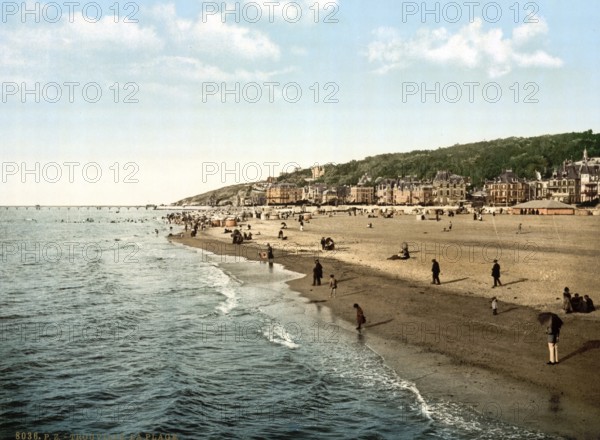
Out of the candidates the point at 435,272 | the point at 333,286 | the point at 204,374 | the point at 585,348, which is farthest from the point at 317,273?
the point at 585,348

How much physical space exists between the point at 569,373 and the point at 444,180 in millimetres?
150025

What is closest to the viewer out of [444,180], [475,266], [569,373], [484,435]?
[484,435]

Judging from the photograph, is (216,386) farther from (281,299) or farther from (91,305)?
(91,305)

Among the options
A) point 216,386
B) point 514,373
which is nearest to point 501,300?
point 514,373

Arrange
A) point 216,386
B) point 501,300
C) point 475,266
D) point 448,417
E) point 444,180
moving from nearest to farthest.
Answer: point 448,417, point 216,386, point 501,300, point 475,266, point 444,180

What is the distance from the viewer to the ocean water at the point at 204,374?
12.3 meters

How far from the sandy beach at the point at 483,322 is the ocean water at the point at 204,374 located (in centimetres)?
86

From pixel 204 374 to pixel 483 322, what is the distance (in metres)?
10.7

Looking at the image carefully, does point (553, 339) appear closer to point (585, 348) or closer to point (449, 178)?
point (585, 348)

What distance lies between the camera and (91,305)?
29.0 m

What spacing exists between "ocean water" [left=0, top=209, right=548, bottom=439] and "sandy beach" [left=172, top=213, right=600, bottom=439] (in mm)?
859

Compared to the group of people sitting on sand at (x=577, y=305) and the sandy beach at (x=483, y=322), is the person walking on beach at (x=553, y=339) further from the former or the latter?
the group of people sitting on sand at (x=577, y=305)

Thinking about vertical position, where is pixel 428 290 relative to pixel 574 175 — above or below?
below

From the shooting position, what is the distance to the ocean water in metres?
12.3
